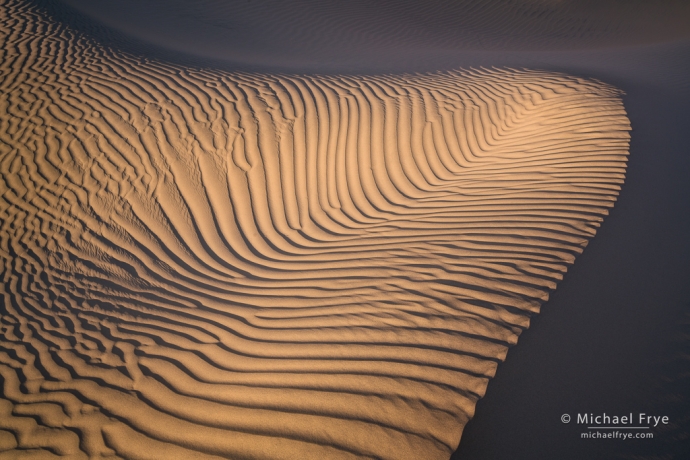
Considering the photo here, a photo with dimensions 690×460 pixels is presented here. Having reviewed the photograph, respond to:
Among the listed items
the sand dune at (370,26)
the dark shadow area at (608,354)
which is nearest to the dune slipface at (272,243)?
A: the dark shadow area at (608,354)

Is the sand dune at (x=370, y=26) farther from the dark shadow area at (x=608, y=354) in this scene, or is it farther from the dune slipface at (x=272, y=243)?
the dark shadow area at (x=608, y=354)

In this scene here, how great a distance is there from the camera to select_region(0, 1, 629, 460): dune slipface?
87.5 inches

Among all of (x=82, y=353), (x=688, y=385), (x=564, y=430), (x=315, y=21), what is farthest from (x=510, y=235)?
(x=315, y=21)

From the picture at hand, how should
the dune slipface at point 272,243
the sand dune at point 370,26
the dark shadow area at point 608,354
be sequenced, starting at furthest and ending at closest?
the sand dune at point 370,26, the dune slipface at point 272,243, the dark shadow area at point 608,354

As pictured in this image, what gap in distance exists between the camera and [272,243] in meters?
4.32

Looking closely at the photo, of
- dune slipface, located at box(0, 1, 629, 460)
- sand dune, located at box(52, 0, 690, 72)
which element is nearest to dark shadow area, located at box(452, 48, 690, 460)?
dune slipface, located at box(0, 1, 629, 460)

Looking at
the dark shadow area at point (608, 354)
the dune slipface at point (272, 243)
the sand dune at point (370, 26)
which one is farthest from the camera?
the sand dune at point (370, 26)

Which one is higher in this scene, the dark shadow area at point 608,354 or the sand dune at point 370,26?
the sand dune at point 370,26

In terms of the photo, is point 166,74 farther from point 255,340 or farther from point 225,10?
point 225,10

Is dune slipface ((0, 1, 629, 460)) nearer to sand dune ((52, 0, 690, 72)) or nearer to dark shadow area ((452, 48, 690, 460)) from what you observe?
dark shadow area ((452, 48, 690, 460))

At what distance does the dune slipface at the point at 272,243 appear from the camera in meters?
2.22

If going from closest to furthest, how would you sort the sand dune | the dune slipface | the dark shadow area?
the dark shadow area
the dune slipface
the sand dune

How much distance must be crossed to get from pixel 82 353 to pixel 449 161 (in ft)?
15.5

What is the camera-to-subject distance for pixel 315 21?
13.2m
